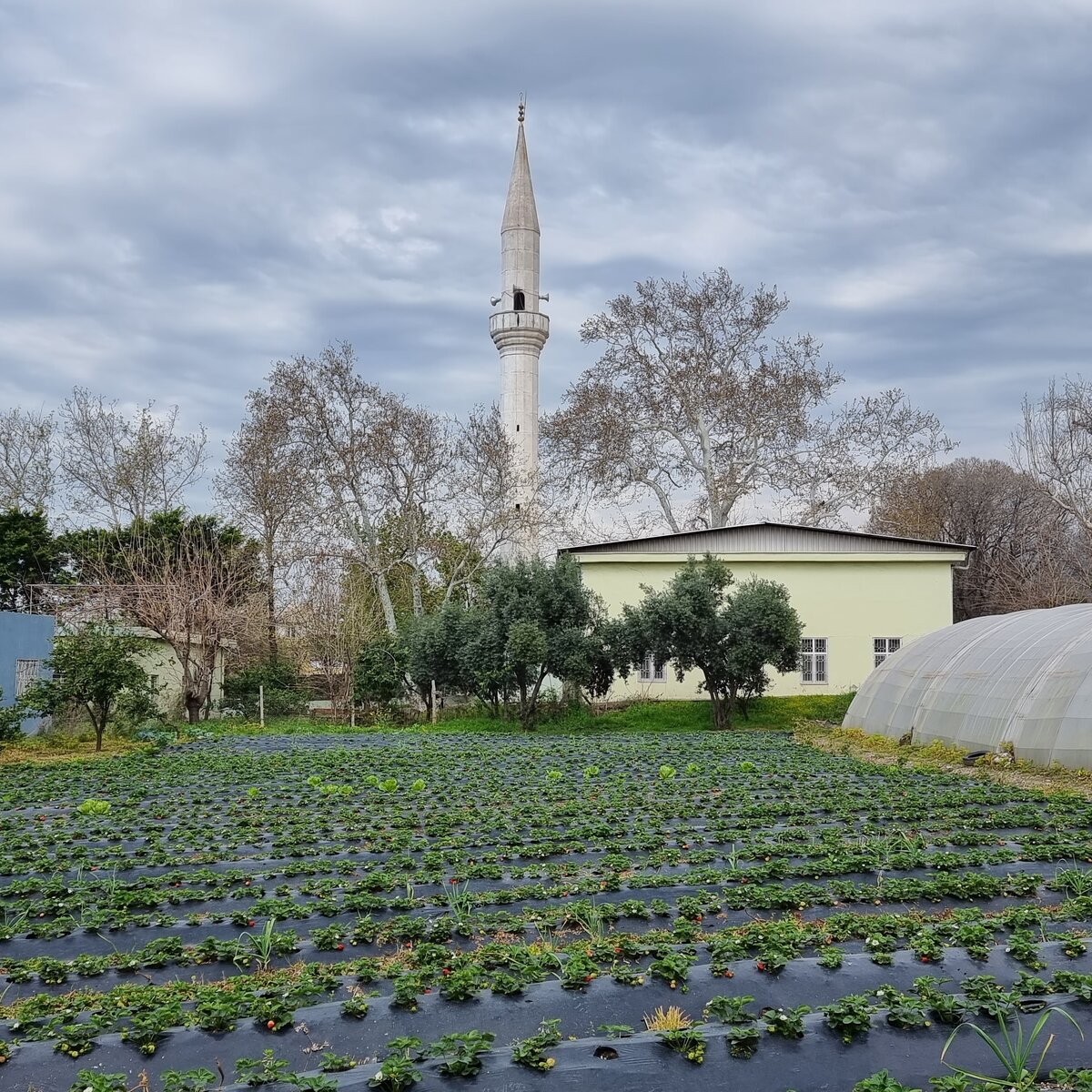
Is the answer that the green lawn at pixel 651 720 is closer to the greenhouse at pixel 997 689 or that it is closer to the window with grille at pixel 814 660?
the window with grille at pixel 814 660

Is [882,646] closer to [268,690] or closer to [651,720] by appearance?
[651,720]

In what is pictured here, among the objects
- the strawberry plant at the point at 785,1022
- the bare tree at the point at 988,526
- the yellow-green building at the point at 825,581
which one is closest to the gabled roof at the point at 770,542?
the yellow-green building at the point at 825,581

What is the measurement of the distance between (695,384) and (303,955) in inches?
1124

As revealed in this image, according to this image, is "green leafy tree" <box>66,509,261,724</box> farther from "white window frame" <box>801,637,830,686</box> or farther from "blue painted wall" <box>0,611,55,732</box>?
"white window frame" <box>801,637,830,686</box>

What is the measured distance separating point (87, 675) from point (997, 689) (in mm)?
15073

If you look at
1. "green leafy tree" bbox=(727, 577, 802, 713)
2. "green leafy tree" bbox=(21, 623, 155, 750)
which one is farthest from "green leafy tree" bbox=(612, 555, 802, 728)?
"green leafy tree" bbox=(21, 623, 155, 750)

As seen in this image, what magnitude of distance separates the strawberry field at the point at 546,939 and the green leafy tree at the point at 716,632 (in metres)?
10.4

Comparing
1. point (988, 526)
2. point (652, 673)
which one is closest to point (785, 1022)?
point (652, 673)

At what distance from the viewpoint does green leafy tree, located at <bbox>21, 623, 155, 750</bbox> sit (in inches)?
717

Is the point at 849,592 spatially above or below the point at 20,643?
above

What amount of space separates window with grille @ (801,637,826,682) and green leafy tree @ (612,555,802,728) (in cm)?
389

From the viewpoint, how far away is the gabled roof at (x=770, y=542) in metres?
27.1

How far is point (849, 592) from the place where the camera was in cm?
2709

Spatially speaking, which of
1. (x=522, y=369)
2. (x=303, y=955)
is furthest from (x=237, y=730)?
(x=303, y=955)
